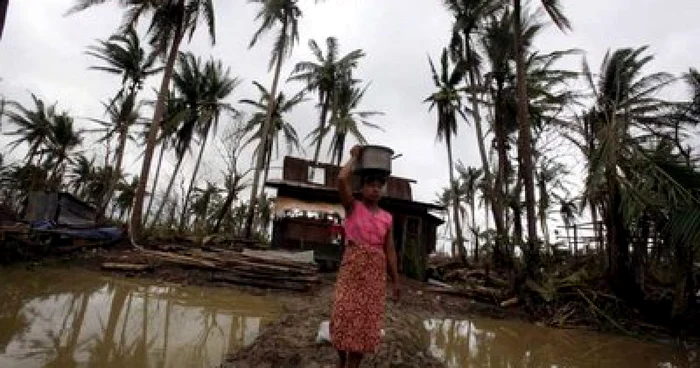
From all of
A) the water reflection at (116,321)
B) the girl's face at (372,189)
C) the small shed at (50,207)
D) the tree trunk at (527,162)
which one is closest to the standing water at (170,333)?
the water reflection at (116,321)

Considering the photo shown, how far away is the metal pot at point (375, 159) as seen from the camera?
365cm

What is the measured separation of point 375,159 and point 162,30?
17628 millimetres

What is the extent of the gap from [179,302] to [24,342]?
14.5 feet

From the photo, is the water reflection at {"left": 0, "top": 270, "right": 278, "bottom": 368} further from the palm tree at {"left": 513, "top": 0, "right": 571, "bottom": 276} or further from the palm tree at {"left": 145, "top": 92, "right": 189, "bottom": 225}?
the palm tree at {"left": 145, "top": 92, "right": 189, "bottom": 225}

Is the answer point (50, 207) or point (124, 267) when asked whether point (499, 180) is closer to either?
point (124, 267)

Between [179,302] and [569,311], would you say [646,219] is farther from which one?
[179,302]

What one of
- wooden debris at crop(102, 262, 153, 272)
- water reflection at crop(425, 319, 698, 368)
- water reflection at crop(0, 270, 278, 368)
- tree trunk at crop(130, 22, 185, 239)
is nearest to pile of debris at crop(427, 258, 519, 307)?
water reflection at crop(425, 319, 698, 368)

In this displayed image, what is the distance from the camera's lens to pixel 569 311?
12672mm

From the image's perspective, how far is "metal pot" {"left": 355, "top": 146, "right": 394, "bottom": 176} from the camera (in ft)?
12.0

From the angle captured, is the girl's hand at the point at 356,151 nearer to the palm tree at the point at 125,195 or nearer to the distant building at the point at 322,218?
the distant building at the point at 322,218

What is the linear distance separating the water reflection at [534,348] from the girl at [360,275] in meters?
4.27

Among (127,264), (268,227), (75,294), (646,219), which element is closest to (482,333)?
(646,219)

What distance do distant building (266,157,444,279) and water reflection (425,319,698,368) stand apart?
6752 millimetres

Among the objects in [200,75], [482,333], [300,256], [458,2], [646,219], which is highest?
[458,2]
